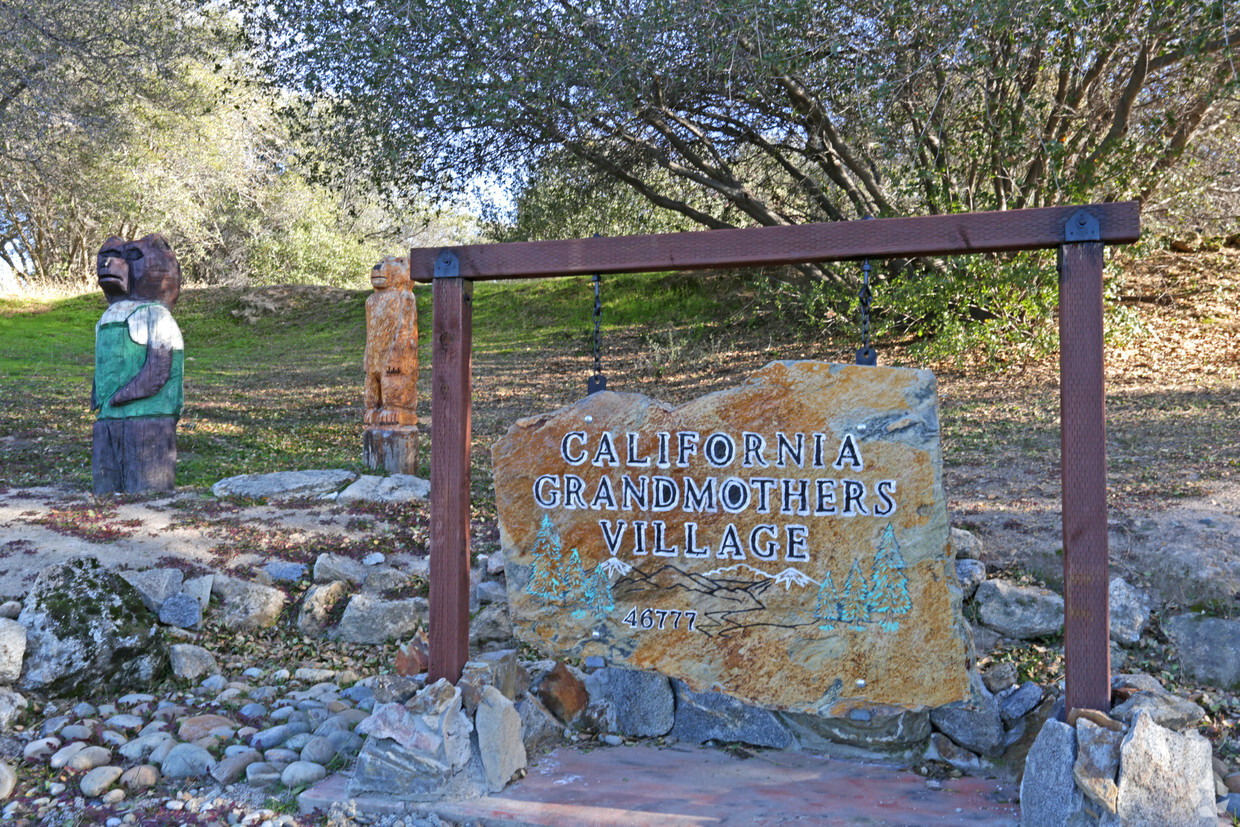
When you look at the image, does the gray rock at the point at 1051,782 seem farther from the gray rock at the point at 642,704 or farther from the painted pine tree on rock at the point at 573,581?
the painted pine tree on rock at the point at 573,581

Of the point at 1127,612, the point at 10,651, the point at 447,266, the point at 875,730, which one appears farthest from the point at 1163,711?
the point at 10,651

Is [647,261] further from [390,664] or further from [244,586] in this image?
[244,586]

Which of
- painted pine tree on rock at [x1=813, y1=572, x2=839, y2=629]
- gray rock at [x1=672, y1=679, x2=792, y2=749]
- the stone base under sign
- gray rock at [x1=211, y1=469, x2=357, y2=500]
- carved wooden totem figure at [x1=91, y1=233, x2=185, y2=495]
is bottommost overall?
gray rock at [x1=672, y1=679, x2=792, y2=749]

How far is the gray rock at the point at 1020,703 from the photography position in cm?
420

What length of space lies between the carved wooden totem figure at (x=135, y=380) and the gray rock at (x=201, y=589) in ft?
7.44

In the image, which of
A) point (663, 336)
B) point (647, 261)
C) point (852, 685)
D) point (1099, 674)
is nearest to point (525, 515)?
point (647, 261)

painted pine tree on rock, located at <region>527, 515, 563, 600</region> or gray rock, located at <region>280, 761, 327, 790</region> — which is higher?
painted pine tree on rock, located at <region>527, 515, 563, 600</region>

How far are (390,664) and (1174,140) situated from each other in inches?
374

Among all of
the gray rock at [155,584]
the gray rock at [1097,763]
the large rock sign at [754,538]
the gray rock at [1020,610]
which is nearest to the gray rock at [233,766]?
the large rock sign at [754,538]

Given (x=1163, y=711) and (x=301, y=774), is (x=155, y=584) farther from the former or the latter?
(x=1163, y=711)

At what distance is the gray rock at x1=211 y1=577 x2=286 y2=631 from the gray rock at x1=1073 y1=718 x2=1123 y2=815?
4.55m

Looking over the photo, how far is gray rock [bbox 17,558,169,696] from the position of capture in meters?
4.67

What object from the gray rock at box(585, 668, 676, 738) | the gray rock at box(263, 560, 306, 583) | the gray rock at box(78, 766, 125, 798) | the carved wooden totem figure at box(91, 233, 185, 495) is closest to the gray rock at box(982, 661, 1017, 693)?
the gray rock at box(585, 668, 676, 738)

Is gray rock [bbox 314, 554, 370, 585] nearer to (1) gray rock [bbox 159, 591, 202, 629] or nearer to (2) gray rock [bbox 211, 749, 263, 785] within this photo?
(1) gray rock [bbox 159, 591, 202, 629]
